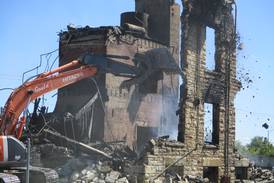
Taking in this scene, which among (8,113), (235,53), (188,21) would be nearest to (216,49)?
(235,53)

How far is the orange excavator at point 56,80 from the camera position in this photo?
13.0 m

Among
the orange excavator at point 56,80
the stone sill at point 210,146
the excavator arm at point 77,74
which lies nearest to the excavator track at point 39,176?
the orange excavator at point 56,80

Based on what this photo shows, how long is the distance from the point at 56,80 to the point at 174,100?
37.4ft

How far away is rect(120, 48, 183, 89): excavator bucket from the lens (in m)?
20.7

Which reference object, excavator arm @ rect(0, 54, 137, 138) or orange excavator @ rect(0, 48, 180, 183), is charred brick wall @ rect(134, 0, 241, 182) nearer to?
orange excavator @ rect(0, 48, 180, 183)

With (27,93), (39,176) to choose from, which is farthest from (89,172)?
(27,93)

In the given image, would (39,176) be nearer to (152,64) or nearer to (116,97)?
(152,64)

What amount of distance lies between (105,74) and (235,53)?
603 centimetres

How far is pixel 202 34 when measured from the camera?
1945 cm

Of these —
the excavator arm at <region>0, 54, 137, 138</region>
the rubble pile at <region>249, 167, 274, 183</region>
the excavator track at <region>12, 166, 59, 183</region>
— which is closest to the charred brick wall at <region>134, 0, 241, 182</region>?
the rubble pile at <region>249, 167, 274, 183</region>

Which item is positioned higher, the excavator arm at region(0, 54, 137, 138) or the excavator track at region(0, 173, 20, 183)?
the excavator arm at region(0, 54, 137, 138)

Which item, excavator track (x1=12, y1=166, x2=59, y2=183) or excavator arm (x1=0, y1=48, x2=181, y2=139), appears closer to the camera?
excavator track (x1=12, y1=166, x2=59, y2=183)

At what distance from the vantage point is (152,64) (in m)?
21.9

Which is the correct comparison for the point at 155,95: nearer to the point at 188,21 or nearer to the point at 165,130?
the point at 165,130
